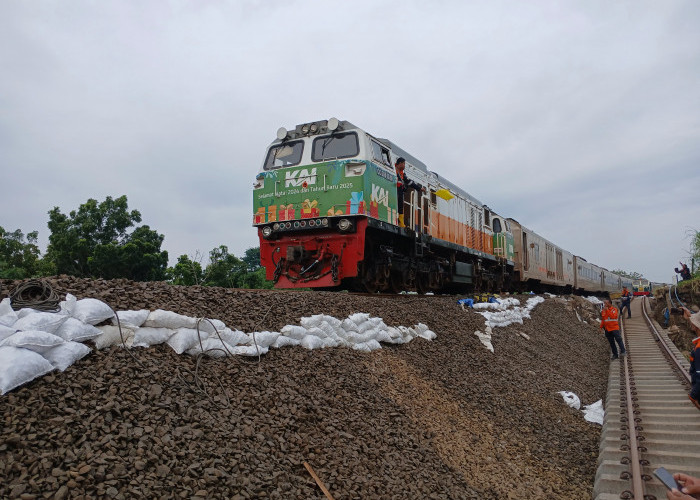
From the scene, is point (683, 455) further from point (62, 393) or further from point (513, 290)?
point (513, 290)

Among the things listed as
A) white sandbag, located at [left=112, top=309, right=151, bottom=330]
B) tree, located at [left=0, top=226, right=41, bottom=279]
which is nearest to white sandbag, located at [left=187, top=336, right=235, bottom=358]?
white sandbag, located at [left=112, top=309, right=151, bottom=330]

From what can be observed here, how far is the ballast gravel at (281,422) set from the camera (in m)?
2.88

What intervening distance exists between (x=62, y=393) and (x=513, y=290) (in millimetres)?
21305

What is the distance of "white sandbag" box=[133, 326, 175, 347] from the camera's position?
4.10m

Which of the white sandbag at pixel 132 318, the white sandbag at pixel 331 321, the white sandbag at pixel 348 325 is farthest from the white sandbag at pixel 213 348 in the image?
the white sandbag at pixel 348 325

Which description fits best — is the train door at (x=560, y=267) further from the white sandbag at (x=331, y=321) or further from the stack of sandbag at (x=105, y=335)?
the stack of sandbag at (x=105, y=335)

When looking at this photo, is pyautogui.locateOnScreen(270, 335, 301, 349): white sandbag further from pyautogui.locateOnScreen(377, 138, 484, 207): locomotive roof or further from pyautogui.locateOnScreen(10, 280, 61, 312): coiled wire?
pyautogui.locateOnScreen(377, 138, 484, 207): locomotive roof

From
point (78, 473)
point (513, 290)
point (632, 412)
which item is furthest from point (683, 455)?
point (513, 290)

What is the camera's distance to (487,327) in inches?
396

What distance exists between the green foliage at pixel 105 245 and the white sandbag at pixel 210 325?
54.5ft

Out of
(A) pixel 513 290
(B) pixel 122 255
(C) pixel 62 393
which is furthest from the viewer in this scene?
(A) pixel 513 290

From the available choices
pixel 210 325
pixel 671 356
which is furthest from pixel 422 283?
pixel 210 325

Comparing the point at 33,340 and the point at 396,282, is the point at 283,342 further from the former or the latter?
the point at 396,282

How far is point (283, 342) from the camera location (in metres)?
5.20
